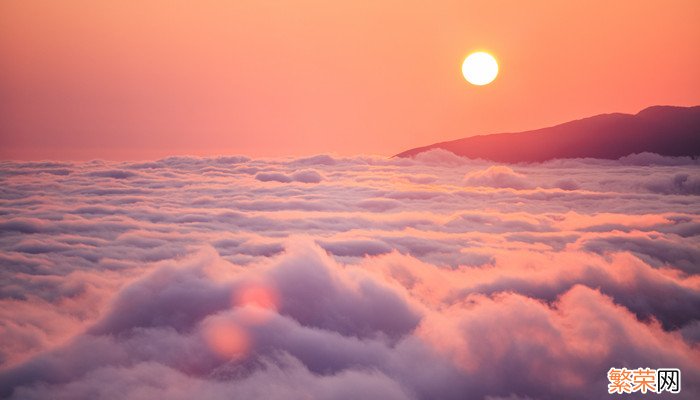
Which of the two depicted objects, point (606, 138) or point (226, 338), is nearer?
point (226, 338)

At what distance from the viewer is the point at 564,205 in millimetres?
30688

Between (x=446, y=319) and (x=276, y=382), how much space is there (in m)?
3.35

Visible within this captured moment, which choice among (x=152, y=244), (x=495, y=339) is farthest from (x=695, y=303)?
(x=152, y=244)

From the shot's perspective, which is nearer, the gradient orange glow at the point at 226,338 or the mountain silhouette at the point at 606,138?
the gradient orange glow at the point at 226,338

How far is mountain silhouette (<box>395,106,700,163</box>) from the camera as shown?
74.7m

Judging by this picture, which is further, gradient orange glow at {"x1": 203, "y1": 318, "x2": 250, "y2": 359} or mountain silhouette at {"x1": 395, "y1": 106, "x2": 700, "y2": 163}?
mountain silhouette at {"x1": 395, "y1": 106, "x2": 700, "y2": 163}

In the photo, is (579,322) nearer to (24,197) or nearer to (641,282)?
(641,282)

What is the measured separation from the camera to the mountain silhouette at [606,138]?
245 feet

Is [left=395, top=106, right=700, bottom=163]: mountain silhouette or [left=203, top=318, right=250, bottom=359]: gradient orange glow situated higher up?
[left=395, top=106, right=700, bottom=163]: mountain silhouette

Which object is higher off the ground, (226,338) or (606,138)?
(606,138)

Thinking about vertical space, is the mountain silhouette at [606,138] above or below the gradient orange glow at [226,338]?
above

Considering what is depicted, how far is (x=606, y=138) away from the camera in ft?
262

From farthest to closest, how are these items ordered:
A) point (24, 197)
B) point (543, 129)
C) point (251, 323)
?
point (543, 129), point (24, 197), point (251, 323)

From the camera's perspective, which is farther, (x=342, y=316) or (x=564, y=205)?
(x=564, y=205)
